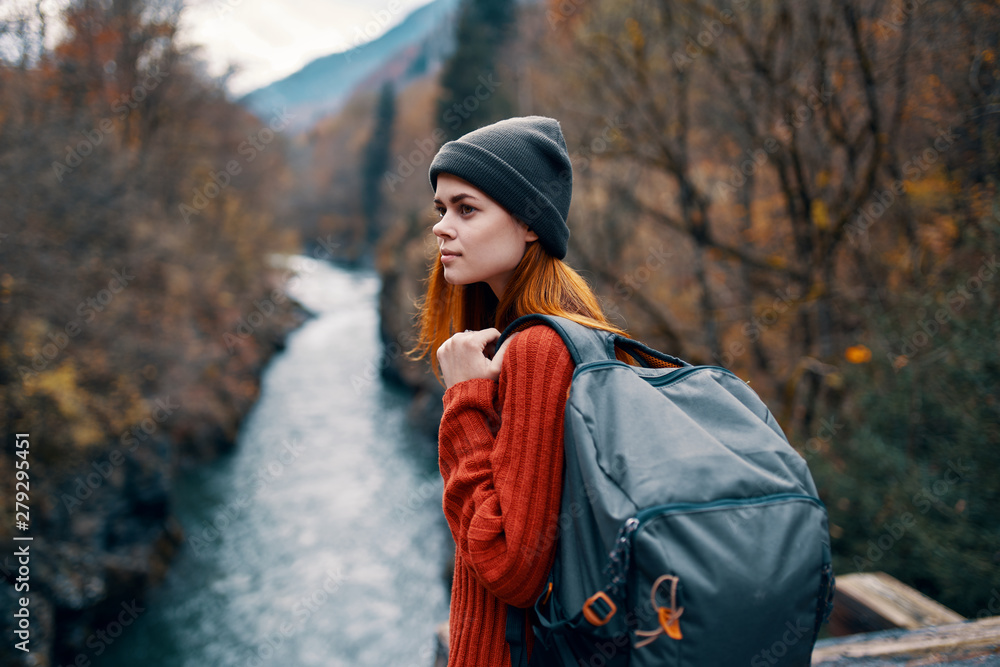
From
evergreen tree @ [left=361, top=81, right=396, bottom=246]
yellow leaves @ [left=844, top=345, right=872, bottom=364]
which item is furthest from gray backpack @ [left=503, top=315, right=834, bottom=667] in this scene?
evergreen tree @ [left=361, top=81, right=396, bottom=246]

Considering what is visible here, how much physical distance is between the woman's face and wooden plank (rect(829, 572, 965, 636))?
7.58ft

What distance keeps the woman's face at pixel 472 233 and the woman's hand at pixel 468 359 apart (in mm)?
164

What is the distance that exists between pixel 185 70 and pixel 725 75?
1630 cm

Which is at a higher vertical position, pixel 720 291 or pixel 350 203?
pixel 720 291

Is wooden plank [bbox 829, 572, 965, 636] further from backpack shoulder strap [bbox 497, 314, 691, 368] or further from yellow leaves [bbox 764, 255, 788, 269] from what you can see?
yellow leaves [bbox 764, 255, 788, 269]

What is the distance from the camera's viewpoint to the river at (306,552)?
860cm

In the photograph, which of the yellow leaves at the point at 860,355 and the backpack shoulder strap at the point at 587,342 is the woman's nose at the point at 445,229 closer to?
the backpack shoulder strap at the point at 587,342

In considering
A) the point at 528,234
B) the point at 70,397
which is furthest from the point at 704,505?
the point at 70,397

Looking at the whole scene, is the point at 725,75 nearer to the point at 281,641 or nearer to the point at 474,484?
the point at 474,484

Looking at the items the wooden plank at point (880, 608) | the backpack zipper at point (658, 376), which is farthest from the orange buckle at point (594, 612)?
the wooden plank at point (880, 608)

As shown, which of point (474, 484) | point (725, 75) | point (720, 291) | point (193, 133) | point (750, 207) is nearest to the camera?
point (474, 484)

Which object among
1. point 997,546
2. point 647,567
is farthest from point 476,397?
point 997,546

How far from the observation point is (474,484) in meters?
1.23

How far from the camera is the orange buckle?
0.98 metres
